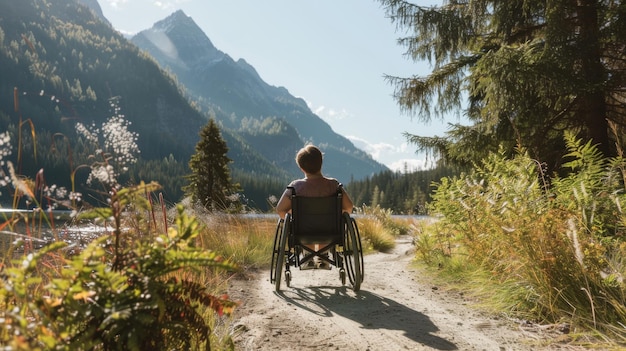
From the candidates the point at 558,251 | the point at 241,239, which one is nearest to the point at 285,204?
the point at 241,239

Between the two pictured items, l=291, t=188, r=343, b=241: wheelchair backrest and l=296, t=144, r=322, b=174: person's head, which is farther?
l=296, t=144, r=322, b=174: person's head

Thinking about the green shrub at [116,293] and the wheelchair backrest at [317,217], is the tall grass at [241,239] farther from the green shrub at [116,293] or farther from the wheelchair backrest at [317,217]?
the green shrub at [116,293]

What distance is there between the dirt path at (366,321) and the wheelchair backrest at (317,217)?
24.6 inches

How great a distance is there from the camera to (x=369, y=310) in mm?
3863

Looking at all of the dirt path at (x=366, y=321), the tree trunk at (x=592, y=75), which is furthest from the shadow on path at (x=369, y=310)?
the tree trunk at (x=592, y=75)

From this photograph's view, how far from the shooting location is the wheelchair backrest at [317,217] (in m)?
4.80

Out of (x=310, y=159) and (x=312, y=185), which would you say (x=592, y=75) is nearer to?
(x=310, y=159)

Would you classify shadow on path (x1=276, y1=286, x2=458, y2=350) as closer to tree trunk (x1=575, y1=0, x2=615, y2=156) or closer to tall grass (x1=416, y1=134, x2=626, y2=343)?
tall grass (x1=416, y1=134, x2=626, y2=343)

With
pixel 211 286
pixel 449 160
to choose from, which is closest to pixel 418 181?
pixel 449 160

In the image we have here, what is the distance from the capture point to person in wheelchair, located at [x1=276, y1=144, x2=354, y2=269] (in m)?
4.89

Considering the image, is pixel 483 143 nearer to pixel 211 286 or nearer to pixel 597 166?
pixel 597 166

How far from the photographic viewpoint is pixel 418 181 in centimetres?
11400

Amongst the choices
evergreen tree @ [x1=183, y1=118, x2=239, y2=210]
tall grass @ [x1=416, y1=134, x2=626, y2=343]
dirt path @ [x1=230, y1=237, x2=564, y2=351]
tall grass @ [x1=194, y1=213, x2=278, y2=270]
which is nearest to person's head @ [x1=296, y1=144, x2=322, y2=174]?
dirt path @ [x1=230, y1=237, x2=564, y2=351]

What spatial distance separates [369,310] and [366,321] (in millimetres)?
391
